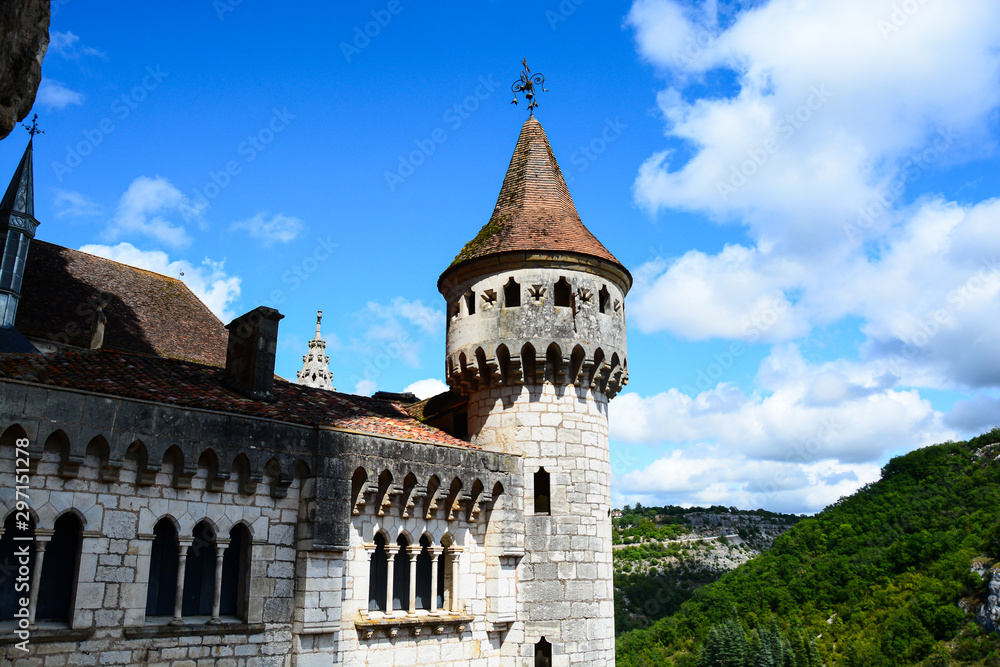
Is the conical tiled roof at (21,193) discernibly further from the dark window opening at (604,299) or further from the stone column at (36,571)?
the dark window opening at (604,299)

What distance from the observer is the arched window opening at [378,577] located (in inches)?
535

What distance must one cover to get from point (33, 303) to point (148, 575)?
42.2ft

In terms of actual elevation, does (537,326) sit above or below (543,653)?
above

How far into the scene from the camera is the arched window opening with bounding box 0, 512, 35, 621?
10.0 metres

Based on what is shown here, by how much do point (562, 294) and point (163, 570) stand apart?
10056mm

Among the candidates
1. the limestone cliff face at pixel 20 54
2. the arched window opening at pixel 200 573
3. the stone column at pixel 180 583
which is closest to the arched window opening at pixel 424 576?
the arched window opening at pixel 200 573

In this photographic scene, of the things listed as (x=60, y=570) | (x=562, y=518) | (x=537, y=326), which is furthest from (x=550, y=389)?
(x=60, y=570)

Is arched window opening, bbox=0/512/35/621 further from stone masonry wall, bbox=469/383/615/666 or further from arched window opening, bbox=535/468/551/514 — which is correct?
arched window opening, bbox=535/468/551/514

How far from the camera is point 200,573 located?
11.9m

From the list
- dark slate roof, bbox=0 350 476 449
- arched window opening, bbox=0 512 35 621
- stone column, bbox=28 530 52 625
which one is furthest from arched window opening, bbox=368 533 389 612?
arched window opening, bbox=0 512 35 621

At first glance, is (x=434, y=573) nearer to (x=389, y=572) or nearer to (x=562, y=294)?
(x=389, y=572)

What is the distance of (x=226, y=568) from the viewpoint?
12203 millimetres

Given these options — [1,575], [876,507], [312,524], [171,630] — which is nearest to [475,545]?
[312,524]

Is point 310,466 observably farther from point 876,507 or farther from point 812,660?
point 876,507
